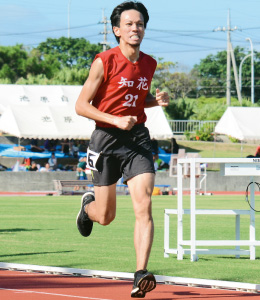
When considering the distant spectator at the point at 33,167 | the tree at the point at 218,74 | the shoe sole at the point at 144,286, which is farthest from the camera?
the tree at the point at 218,74

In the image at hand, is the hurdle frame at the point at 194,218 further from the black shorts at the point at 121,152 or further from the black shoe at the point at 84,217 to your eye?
the black shorts at the point at 121,152

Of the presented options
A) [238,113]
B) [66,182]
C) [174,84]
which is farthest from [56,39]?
[66,182]

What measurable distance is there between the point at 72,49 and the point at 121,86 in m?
117

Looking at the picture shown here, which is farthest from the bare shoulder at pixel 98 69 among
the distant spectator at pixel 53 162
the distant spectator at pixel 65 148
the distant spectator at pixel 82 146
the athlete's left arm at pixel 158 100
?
the distant spectator at pixel 82 146

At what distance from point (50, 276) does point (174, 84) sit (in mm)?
103945

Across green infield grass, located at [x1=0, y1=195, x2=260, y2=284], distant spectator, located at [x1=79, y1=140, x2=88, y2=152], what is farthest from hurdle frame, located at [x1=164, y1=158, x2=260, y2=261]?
distant spectator, located at [x1=79, y1=140, x2=88, y2=152]

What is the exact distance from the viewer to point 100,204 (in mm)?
7844

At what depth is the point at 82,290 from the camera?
7504 millimetres

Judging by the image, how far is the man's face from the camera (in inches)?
295

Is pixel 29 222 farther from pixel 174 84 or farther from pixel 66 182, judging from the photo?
pixel 174 84

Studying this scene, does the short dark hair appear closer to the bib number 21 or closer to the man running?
the man running

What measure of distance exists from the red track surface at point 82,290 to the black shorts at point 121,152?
3.15ft

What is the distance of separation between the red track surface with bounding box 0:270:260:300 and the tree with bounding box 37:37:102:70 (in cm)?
11288

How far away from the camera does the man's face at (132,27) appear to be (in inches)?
295
